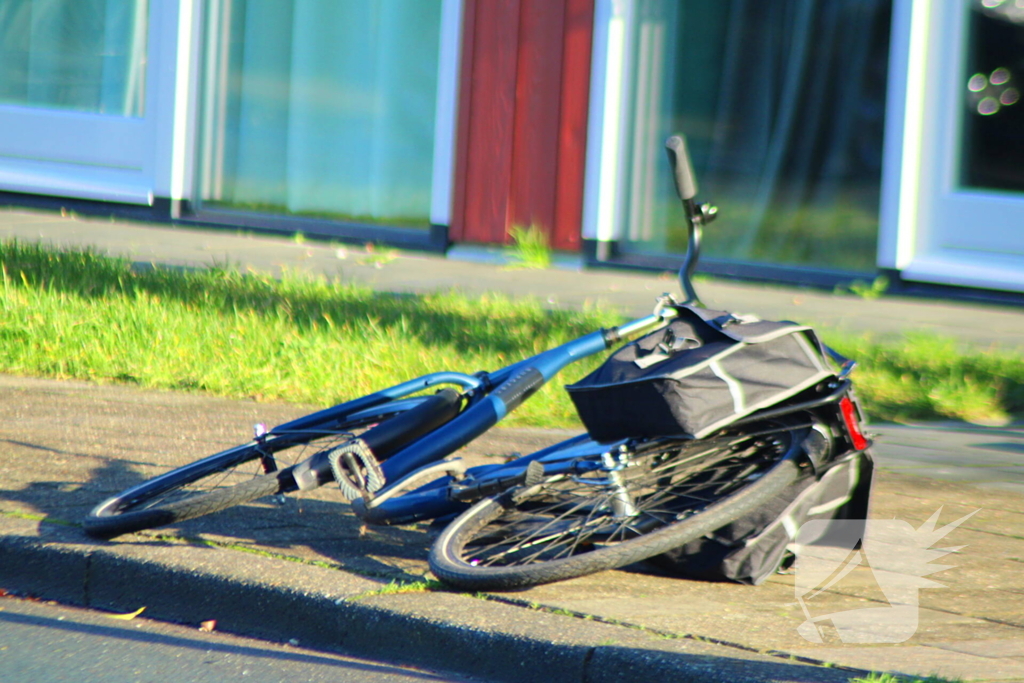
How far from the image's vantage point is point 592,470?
3.07 m

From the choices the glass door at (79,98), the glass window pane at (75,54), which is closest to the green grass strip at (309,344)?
the glass door at (79,98)

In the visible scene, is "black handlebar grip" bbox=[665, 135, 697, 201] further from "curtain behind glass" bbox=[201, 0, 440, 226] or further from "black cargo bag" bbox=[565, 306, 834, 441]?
"curtain behind glass" bbox=[201, 0, 440, 226]

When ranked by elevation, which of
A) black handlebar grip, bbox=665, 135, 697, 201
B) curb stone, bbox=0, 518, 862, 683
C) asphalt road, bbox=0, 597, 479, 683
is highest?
black handlebar grip, bbox=665, 135, 697, 201

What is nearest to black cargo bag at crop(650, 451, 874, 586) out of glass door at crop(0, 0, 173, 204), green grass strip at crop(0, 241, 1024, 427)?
green grass strip at crop(0, 241, 1024, 427)

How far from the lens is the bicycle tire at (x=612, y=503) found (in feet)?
9.86

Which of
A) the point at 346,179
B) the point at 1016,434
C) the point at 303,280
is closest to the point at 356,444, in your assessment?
the point at 1016,434

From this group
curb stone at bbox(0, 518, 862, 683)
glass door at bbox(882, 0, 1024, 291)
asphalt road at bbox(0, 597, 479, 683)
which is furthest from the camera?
glass door at bbox(882, 0, 1024, 291)

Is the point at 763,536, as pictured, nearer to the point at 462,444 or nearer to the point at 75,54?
the point at 462,444

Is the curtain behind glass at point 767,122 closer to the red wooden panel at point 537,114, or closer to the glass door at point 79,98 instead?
the red wooden panel at point 537,114

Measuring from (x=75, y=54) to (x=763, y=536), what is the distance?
10.1 meters

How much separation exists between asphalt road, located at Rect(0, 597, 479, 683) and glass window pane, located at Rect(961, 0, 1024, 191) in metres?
6.85

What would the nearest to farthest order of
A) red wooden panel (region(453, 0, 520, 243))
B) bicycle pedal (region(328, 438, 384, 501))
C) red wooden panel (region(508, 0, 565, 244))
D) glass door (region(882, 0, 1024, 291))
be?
1. bicycle pedal (region(328, 438, 384, 501))
2. glass door (region(882, 0, 1024, 291))
3. red wooden panel (region(508, 0, 565, 244))
4. red wooden panel (region(453, 0, 520, 243))

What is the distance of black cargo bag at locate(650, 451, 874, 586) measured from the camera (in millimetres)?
3053

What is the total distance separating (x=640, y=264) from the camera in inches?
370
